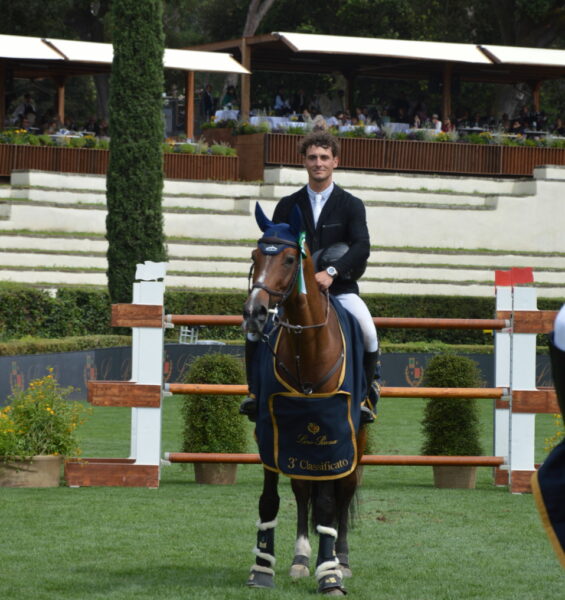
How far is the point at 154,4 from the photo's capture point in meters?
27.2

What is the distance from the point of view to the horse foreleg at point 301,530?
24.1 ft

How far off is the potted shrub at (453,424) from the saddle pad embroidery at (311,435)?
4.40m

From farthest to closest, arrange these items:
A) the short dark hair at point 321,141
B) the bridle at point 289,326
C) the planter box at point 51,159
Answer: the planter box at point 51,159 < the short dark hair at point 321,141 < the bridle at point 289,326

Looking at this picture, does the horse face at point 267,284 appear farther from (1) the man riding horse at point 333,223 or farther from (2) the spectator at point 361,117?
(2) the spectator at point 361,117

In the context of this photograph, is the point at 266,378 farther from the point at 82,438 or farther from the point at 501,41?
the point at 501,41

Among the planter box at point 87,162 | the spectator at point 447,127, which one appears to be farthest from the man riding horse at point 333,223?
the spectator at point 447,127

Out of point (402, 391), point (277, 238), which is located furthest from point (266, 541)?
point (402, 391)

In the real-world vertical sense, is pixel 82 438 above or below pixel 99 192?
below

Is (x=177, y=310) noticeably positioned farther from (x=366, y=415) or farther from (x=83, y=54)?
(x=366, y=415)

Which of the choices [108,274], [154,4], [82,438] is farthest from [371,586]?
[154,4]

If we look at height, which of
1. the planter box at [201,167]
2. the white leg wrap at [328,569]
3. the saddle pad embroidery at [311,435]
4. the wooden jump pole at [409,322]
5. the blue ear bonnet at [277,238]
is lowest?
the white leg wrap at [328,569]

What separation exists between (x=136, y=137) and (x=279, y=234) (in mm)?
21379

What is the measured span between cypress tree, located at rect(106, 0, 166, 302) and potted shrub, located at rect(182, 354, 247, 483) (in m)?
15.4

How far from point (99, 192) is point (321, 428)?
25466 mm
